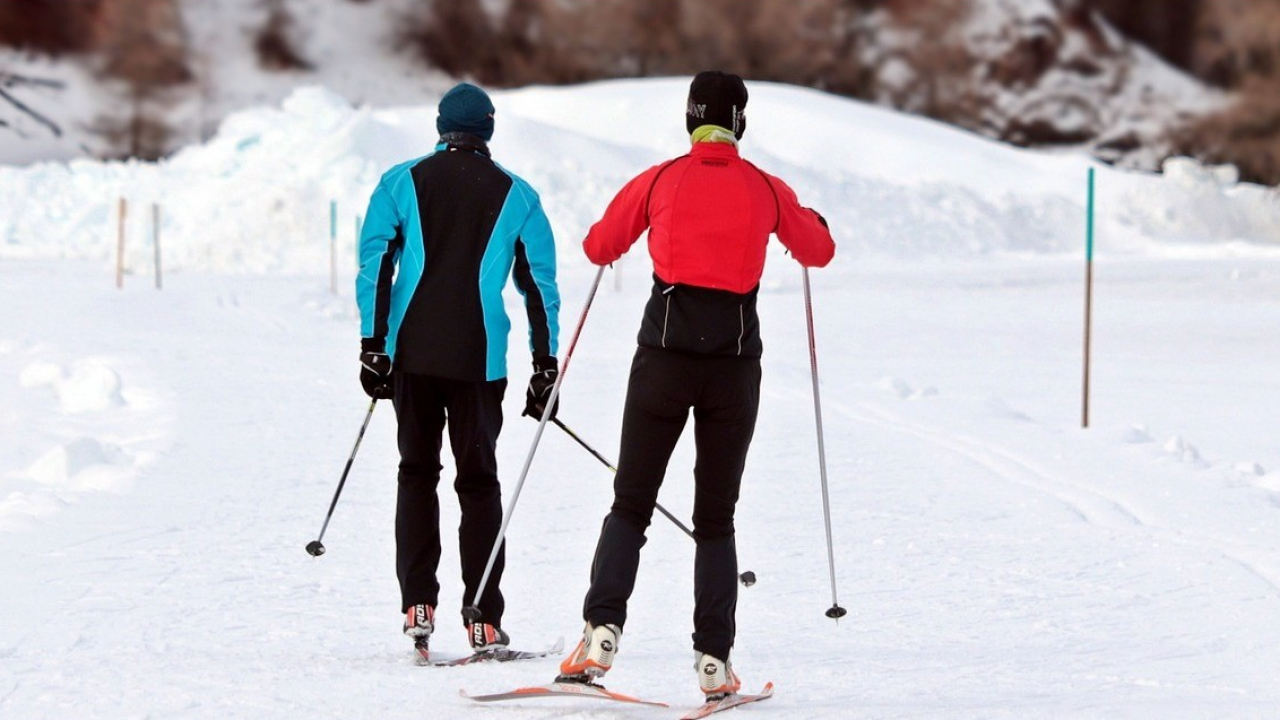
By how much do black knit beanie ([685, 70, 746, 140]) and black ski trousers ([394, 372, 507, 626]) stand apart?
2.99ft

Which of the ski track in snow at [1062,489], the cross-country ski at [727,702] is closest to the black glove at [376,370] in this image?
the cross-country ski at [727,702]

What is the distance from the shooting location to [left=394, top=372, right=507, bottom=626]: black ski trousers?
433 cm

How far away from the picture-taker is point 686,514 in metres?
7.32

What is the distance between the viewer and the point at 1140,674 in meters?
4.38

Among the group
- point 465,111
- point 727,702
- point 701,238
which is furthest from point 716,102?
point 727,702

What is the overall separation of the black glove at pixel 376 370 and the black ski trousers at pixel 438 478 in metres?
0.08

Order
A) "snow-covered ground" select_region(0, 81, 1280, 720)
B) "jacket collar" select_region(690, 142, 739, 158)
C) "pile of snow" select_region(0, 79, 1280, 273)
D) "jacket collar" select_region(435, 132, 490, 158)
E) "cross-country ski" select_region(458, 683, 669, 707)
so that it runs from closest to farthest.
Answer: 1. "cross-country ski" select_region(458, 683, 669, 707)
2. "jacket collar" select_region(690, 142, 739, 158)
3. "snow-covered ground" select_region(0, 81, 1280, 720)
4. "jacket collar" select_region(435, 132, 490, 158)
5. "pile of snow" select_region(0, 79, 1280, 273)

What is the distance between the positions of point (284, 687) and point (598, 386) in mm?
8260

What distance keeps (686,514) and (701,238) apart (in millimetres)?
3727

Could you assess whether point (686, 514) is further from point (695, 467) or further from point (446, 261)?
point (695, 467)

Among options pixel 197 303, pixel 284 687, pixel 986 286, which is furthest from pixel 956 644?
pixel 986 286

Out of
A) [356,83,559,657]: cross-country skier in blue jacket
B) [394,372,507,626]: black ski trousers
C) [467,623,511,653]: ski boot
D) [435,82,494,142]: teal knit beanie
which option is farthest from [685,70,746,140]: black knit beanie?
[467,623,511,653]: ski boot

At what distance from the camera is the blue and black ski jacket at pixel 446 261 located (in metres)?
4.23

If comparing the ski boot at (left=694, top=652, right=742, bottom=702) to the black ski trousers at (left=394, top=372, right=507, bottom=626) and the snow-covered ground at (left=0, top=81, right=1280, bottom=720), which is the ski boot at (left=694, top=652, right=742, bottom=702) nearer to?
the snow-covered ground at (left=0, top=81, right=1280, bottom=720)
